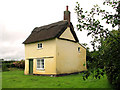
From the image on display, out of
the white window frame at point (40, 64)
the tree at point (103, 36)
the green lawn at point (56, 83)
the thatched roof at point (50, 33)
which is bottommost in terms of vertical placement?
the green lawn at point (56, 83)

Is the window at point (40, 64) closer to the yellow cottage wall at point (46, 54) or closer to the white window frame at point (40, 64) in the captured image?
the white window frame at point (40, 64)

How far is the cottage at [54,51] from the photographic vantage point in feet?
60.2

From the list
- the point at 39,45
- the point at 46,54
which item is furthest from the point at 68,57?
the point at 39,45

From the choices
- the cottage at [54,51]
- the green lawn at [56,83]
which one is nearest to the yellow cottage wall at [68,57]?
the cottage at [54,51]

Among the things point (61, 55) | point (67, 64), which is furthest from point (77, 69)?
point (61, 55)

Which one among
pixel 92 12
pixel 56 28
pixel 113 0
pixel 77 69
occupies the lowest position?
pixel 77 69

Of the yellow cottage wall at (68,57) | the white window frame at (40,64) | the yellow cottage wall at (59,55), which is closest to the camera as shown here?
the yellow cottage wall at (59,55)

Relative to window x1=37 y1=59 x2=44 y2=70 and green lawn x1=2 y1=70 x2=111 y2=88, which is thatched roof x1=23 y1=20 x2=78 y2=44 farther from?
green lawn x1=2 y1=70 x2=111 y2=88

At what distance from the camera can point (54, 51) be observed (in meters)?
18.2

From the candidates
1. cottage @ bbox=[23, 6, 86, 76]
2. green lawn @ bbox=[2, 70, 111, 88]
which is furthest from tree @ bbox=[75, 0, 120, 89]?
cottage @ bbox=[23, 6, 86, 76]

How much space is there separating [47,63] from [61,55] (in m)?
2.28

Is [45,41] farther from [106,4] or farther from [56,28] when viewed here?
[106,4]

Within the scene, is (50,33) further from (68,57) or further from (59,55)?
(68,57)

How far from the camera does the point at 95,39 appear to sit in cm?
575
